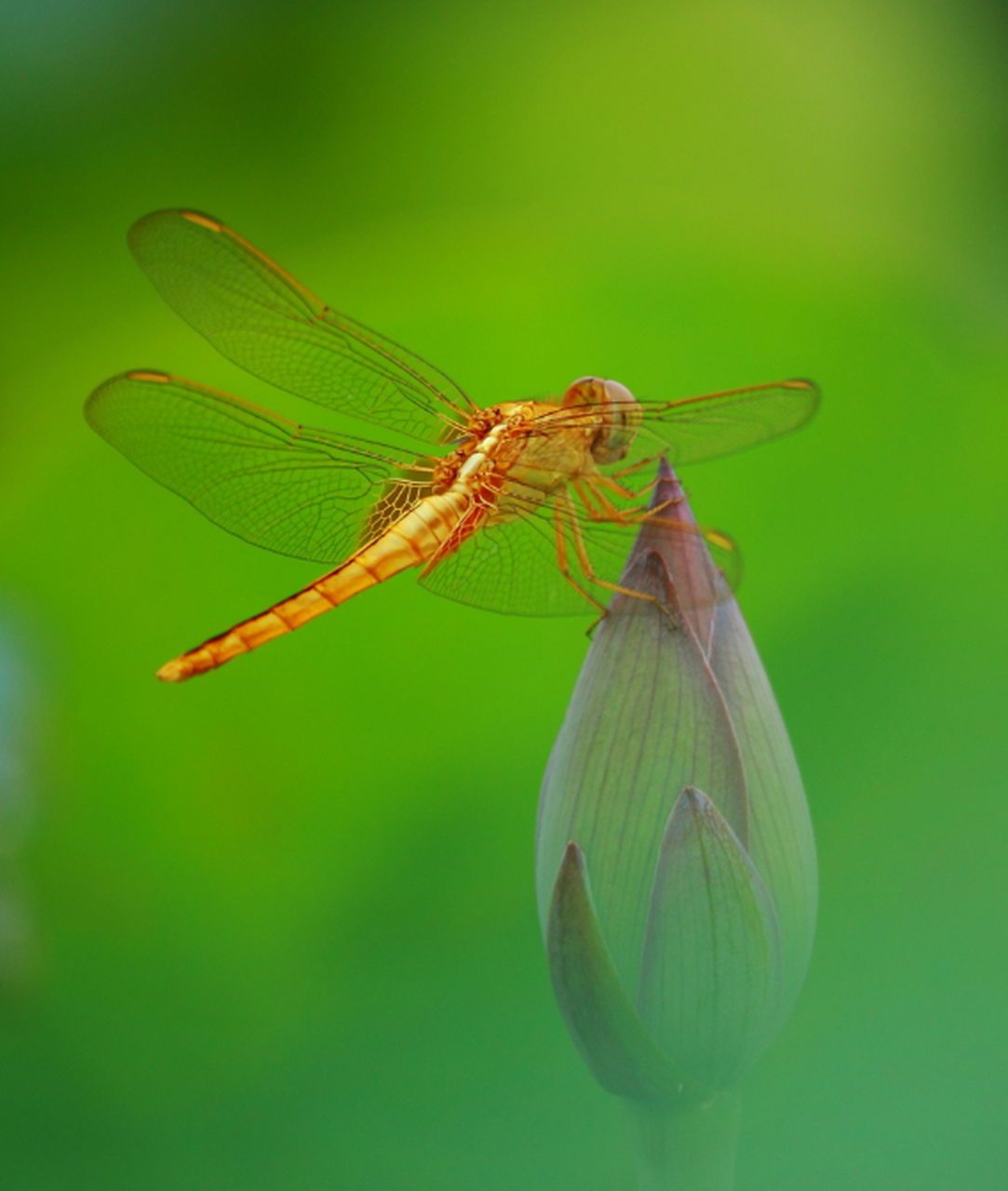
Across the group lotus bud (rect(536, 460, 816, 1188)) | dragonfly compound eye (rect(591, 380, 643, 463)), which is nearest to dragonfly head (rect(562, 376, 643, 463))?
dragonfly compound eye (rect(591, 380, 643, 463))

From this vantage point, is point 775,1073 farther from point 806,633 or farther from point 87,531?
point 87,531

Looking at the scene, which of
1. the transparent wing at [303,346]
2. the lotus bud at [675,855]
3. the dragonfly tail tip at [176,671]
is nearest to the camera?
the lotus bud at [675,855]

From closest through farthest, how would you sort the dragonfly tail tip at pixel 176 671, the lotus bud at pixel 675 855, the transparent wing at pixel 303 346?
1. the lotus bud at pixel 675 855
2. the dragonfly tail tip at pixel 176 671
3. the transparent wing at pixel 303 346

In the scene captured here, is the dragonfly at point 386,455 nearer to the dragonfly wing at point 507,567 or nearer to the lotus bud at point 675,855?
the dragonfly wing at point 507,567

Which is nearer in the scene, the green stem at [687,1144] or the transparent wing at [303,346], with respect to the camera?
the green stem at [687,1144]

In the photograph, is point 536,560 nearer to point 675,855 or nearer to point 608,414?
point 608,414

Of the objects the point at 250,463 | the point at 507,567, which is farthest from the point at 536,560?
the point at 250,463

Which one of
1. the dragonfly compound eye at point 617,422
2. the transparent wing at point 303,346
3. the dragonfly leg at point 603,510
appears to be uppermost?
the transparent wing at point 303,346

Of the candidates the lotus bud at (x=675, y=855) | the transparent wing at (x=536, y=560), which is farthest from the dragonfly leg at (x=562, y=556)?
the lotus bud at (x=675, y=855)

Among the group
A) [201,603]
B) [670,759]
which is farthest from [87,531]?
[670,759]
